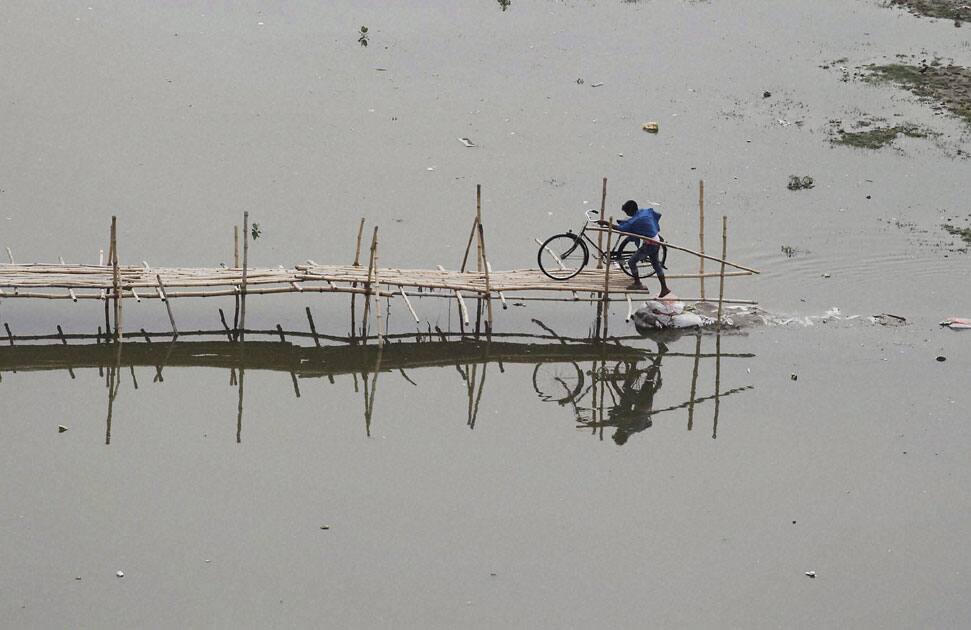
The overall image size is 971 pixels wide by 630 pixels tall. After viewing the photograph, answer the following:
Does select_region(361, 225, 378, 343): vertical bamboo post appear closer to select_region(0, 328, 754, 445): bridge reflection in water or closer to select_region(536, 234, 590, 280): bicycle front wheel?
select_region(0, 328, 754, 445): bridge reflection in water

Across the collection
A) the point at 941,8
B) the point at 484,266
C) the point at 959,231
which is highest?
the point at 941,8

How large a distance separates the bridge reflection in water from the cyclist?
90 centimetres

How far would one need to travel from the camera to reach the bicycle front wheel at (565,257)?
43.2 ft

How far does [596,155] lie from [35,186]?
24.0 ft

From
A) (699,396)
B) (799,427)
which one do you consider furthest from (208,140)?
(799,427)

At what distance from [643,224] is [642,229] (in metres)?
0.06

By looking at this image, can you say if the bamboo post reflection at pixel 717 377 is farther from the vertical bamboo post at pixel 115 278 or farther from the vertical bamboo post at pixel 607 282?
the vertical bamboo post at pixel 115 278

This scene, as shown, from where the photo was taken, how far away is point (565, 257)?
1337 centimetres

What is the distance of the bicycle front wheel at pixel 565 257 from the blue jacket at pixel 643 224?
563mm

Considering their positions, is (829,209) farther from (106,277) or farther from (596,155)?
(106,277)


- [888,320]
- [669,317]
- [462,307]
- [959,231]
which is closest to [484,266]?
[462,307]

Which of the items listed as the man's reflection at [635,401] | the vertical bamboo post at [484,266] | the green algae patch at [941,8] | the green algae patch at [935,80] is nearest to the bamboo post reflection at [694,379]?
the man's reflection at [635,401]

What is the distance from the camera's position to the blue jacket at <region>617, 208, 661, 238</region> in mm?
12742

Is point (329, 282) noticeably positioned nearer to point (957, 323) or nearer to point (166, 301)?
point (166, 301)
